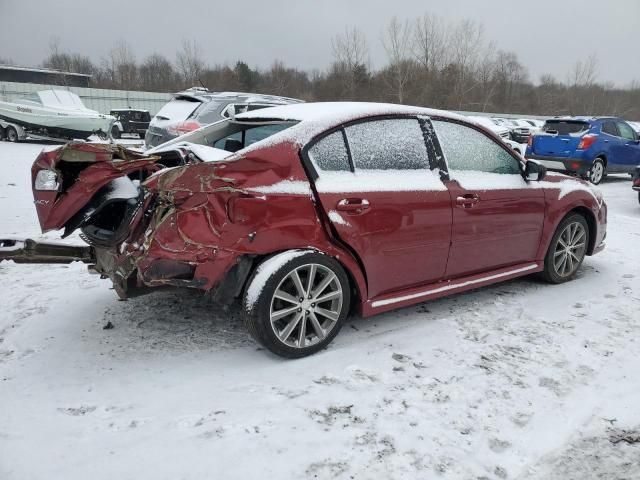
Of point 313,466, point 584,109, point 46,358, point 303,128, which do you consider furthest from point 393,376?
point 584,109

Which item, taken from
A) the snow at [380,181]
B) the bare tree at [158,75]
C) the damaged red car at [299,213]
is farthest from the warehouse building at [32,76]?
the snow at [380,181]

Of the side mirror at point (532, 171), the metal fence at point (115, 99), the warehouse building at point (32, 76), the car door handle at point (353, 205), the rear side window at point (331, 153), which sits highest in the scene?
the warehouse building at point (32, 76)

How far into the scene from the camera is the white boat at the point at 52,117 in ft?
56.6

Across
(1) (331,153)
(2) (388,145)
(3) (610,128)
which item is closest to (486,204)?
(2) (388,145)

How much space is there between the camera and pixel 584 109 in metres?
55.2

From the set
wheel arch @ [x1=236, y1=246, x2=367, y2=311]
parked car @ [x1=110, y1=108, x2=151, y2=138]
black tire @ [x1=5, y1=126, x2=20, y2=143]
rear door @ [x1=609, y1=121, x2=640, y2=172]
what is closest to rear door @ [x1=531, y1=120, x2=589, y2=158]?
rear door @ [x1=609, y1=121, x2=640, y2=172]

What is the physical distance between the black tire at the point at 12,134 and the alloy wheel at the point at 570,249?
62.5 ft

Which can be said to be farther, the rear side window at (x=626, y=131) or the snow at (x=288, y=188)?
the rear side window at (x=626, y=131)

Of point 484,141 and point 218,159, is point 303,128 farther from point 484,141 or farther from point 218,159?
point 484,141

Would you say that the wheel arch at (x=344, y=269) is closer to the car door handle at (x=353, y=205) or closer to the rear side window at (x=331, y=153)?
the car door handle at (x=353, y=205)

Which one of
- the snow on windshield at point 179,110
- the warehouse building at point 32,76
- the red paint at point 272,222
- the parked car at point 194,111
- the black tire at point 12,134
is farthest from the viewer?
the warehouse building at point 32,76

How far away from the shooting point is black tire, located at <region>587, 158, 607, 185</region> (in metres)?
11.6

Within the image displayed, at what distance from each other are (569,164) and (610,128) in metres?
1.69

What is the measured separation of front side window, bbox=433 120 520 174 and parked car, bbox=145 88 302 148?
515cm
